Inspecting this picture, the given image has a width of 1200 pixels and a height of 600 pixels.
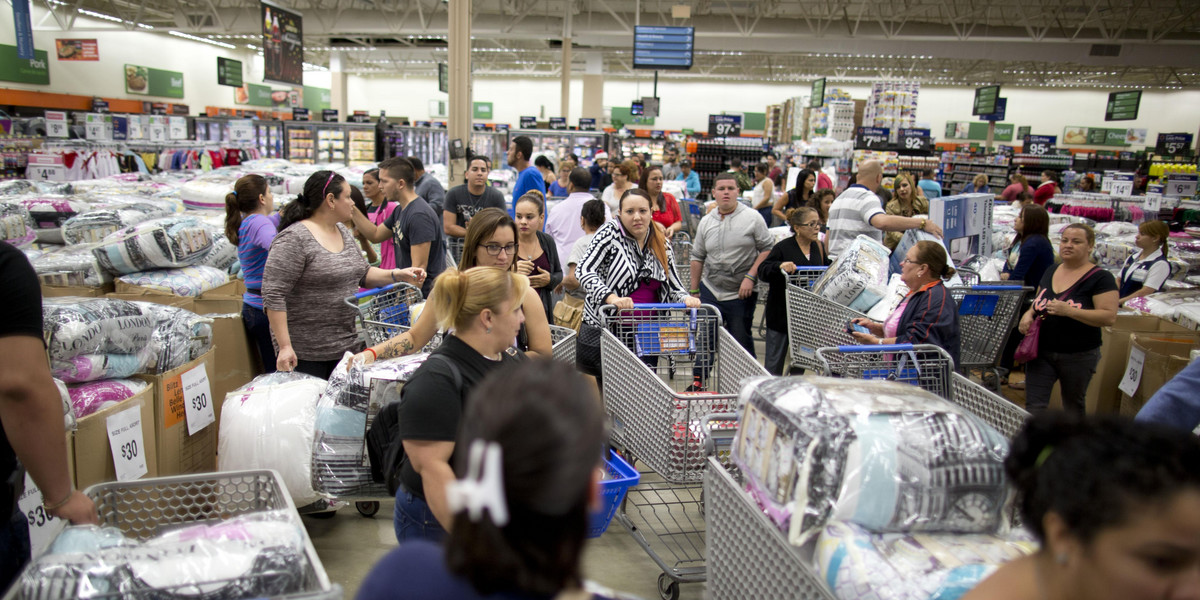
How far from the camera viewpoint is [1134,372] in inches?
167

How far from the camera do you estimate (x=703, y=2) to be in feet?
63.7

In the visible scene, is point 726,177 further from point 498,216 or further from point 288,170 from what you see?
point 288,170

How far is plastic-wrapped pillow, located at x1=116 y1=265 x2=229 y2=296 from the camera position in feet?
13.1

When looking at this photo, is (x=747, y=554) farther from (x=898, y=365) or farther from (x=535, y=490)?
(x=898, y=365)

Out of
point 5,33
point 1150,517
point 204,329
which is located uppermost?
A: point 5,33

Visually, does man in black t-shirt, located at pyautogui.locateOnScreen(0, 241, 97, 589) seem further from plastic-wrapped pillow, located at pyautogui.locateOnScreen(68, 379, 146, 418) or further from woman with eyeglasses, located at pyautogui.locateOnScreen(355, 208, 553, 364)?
woman with eyeglasses, located at pyautogui.locateOnScreen(355, 208, 553, 364)

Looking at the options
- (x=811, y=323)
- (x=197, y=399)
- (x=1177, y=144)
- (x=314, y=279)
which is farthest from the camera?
(x=1177, y=144)

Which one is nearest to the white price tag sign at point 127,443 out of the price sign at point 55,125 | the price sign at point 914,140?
the price sign at point 914,140

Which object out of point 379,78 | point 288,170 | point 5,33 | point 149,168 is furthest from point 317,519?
point 379,78

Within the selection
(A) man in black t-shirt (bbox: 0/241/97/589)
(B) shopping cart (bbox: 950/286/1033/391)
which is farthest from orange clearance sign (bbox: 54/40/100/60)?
A: (B) shopping cart (bbox: 950/286/1033/391)

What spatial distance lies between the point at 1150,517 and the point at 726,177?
4.38 meters

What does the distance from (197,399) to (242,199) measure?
3.98 ft

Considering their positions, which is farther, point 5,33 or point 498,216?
point 5,33

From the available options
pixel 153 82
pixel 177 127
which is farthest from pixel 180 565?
pixel 153 82
